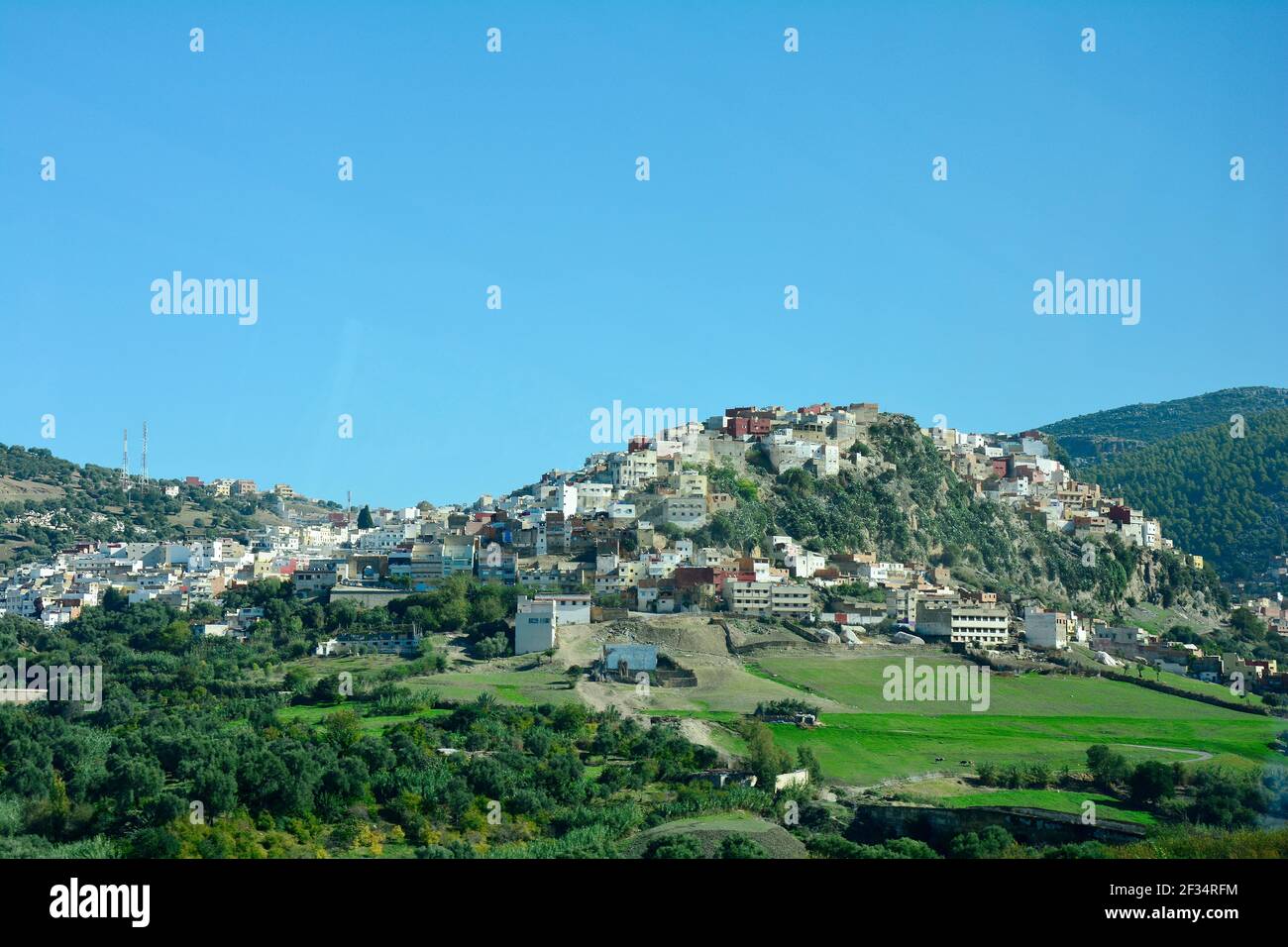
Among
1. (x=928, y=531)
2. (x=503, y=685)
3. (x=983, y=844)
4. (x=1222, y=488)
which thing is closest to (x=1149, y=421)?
(x=1222, y=488)

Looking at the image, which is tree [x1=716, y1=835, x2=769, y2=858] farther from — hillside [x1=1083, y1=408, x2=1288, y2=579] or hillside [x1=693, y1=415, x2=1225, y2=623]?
hillside [x1=1083, y1=408, x2=1288, y2=579]

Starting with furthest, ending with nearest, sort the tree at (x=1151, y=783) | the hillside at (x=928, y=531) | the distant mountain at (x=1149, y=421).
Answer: the distant mountain at (x=1149, y=421)
the hillside at (x=928, y=531)
the tree at (x=1151, y=783)

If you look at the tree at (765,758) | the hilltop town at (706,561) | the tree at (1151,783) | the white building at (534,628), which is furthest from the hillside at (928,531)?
the tree at (1151,783)

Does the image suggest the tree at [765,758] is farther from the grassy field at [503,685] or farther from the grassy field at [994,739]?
the grassy field at [503,685]
